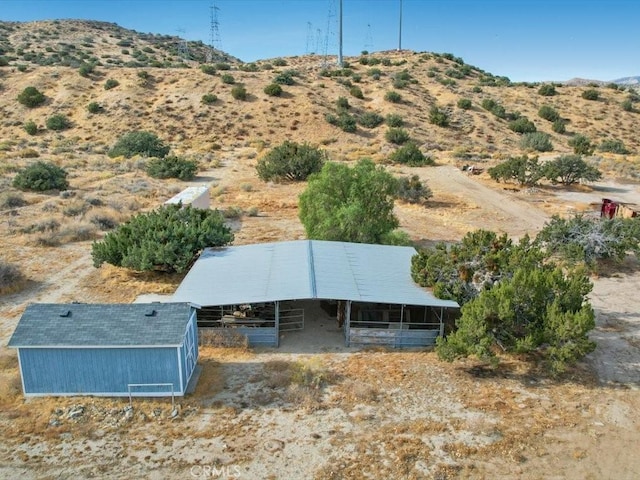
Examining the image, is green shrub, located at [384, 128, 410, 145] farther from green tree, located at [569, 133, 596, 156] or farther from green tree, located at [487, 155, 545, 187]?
green tree, located at [569, 133, 596, 156]

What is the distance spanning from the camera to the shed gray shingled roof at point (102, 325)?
12.6 meters

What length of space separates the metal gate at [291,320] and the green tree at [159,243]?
5.18 metres

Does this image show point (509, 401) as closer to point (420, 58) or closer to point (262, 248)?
point (262, 248)

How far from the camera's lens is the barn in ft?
51.7

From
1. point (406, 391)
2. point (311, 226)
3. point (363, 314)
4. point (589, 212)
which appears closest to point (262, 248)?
point (311, 226)

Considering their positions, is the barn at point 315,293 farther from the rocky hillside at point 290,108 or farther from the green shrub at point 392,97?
the green shrub at point 392,97

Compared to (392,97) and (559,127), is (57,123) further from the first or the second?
(559,127)

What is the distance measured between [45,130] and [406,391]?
6117 centimetres

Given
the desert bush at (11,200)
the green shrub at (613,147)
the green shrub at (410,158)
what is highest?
the green shrub at (613,147)

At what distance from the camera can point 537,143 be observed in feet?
192

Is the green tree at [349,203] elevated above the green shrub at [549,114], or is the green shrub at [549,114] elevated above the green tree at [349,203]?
the green shrub at [549,114]

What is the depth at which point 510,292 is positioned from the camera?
46.5 feet

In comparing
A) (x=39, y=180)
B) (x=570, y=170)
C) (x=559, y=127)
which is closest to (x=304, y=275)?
(x=39, y=180)

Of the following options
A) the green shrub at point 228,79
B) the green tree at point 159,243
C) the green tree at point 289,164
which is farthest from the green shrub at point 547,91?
the green tree at point 159,243
